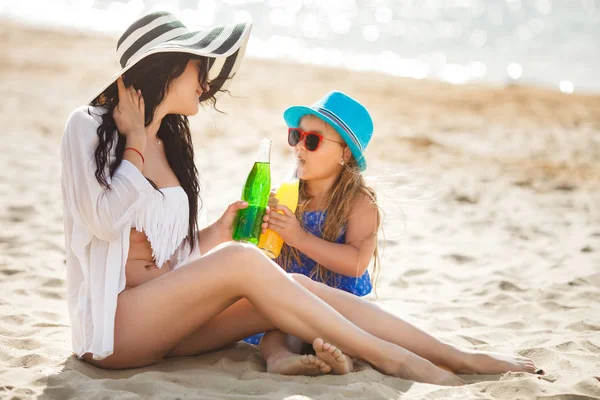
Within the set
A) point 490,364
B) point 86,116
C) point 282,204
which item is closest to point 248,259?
point 282,204

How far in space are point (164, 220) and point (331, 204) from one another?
913 mm

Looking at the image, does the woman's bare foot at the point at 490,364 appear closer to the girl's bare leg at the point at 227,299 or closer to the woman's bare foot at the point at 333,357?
the girl's bare leg at the point at 227,299

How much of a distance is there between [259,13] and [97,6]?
15.0 feet

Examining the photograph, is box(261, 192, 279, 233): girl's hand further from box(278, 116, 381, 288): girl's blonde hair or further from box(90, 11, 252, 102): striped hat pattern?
box(90, 11, 252, 102): striped hat pattern

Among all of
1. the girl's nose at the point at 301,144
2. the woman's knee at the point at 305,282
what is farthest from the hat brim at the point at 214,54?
the woman's knee at the point at 305,282

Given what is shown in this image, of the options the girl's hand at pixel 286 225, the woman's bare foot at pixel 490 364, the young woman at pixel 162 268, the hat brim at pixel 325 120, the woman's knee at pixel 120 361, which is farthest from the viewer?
the hat brim at pixel 325 120

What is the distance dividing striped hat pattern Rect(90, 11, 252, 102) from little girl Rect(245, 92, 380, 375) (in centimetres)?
58

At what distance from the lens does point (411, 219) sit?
6480 mm

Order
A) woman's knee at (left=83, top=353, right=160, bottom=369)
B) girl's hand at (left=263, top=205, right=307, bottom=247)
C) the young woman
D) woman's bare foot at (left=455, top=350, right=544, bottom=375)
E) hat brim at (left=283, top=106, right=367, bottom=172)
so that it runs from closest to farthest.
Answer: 1. the young woman
2. woman's knee at (left=83, top=353, right=160, bottom=369)
3. woman's bare foot at (left=455, top=350, right=544, bottom=375)
4. girl's hand at (left=263, top=205, right=307, bottom=247)
5. hat brim at (left=283, top=106, right=367, bottom=172)

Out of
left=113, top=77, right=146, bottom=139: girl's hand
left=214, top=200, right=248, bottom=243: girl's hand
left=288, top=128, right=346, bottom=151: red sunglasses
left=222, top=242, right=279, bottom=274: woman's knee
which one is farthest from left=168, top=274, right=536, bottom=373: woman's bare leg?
left=113, top=77, right=146, bottom=139: girl's hand

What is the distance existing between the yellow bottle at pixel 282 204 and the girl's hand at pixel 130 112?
784mm

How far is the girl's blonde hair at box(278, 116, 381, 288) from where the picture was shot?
11.6 feet

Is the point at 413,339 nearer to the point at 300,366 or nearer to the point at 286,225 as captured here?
the point at 300,366

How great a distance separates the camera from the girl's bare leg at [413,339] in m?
3.07
